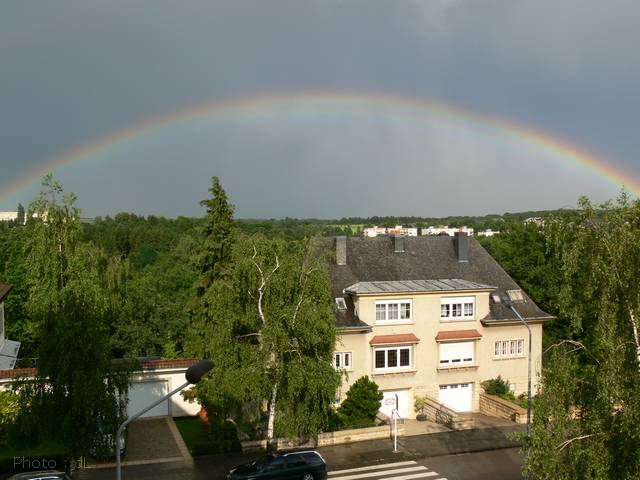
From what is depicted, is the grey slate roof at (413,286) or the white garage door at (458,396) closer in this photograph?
the grey slate roof at (413,286)

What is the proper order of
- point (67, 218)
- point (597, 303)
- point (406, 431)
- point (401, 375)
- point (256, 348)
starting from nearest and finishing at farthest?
point (597, 303) → point (67, 218) → point (256, 348) → point (406, 431) → point (401, 375)

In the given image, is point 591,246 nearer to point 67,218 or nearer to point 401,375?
point 67,218

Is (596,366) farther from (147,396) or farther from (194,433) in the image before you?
(147,396)

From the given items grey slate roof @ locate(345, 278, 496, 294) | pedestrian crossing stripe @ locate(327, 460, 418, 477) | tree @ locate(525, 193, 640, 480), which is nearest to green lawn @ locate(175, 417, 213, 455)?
pedestrian crossing stripe @ locate(327, 460, 418, 477)

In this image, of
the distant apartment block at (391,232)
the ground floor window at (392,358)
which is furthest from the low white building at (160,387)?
the distant apartment block at (391,232)

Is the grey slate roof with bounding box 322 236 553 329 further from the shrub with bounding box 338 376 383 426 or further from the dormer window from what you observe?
the shrub with bounding box 338 376 383 426

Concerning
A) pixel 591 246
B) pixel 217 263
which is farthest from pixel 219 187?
pixel 591 246

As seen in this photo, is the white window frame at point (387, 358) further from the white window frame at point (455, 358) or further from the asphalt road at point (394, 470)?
the asphalt road at point (394, 470)
